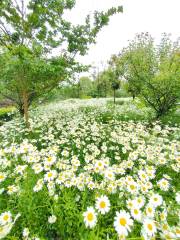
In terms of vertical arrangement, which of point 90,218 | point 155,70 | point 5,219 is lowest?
point 5,219

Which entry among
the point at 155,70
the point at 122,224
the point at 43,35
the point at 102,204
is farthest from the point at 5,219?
the point at 155,70

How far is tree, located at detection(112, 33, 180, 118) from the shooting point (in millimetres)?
6185

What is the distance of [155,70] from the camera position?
7.18 m

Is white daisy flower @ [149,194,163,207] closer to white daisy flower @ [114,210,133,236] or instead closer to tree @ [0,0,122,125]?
white daisy flower @ [114,210,133,236]

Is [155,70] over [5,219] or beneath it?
over

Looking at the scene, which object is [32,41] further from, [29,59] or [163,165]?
[163,165]

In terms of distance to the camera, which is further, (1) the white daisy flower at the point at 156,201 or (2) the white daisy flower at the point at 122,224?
(1) the white daisy flower at the point at 156,201

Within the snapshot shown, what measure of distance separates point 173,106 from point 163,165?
469cm

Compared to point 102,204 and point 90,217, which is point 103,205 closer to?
Answer: point 102,204

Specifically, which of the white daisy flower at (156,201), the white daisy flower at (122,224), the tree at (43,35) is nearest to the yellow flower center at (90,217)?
the white daisy flower at (122,224)

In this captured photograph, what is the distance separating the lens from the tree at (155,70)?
6.19 metres

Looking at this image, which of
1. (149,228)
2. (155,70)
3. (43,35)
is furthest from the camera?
(155,70)

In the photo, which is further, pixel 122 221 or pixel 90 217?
pixel 90 217

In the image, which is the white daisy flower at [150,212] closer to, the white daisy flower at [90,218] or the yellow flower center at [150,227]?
the yellow flower center at [150,227]
